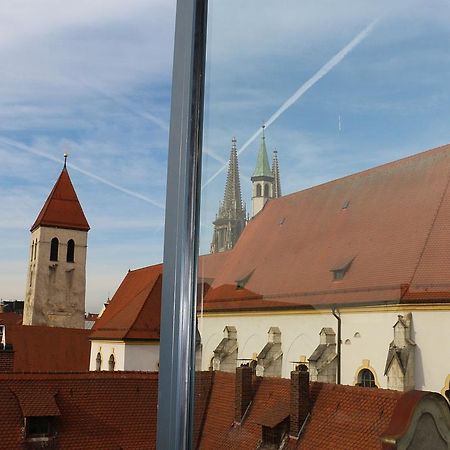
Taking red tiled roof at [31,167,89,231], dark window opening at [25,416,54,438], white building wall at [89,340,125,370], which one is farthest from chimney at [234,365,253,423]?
red tiled roof at [31,167,89,231]

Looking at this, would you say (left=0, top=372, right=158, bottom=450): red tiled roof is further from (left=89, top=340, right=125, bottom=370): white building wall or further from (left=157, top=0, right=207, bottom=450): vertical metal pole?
(left=157, top=0, right=207, bottom=450): vertical metal pole

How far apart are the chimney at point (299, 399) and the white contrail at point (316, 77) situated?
220 millimetres

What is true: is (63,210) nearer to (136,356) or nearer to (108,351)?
(108,351)

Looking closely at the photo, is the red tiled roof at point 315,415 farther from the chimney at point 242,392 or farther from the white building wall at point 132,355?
the white building wall at point 132,355

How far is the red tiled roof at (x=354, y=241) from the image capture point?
456mm

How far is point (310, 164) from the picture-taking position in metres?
0.56

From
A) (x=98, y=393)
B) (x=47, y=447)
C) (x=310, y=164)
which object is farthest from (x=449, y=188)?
(x=98, y=393)

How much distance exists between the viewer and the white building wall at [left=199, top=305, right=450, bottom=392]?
0.44m

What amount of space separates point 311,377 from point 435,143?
215 mm

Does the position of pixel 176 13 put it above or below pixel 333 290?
above

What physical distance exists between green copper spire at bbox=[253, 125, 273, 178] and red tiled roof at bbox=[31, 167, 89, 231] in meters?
20.6

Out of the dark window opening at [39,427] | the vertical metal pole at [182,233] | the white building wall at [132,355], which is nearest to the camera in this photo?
the vertical metal pole at [182,233]

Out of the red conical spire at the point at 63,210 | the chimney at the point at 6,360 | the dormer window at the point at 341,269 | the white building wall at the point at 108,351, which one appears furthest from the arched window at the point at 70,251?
the dormer window at the point at 341,269

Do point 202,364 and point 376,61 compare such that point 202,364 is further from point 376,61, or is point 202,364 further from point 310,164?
point 376,61
